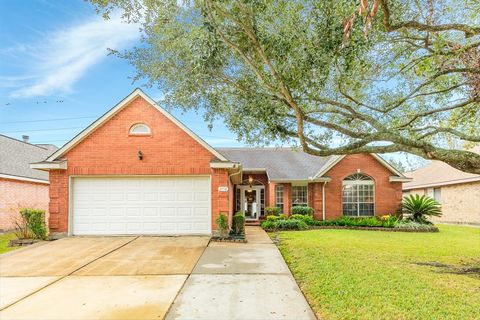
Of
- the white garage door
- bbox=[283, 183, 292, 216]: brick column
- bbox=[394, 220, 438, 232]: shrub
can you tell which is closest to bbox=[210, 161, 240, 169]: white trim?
the white garage door

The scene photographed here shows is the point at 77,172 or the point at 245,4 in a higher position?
the point at 245,4

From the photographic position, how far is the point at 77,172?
14688mm

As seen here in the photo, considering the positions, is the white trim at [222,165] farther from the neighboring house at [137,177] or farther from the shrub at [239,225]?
the shrub at [239,225]

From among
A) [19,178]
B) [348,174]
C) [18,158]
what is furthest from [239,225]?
[18,158]

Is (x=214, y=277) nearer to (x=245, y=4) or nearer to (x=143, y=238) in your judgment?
(x=245, y=4)

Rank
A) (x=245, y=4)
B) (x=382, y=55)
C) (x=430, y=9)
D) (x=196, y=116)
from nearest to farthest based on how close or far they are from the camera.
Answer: (x=245, y=4) < (x=430, y=9) < (x=382, y=55) < (x=196, y=116)

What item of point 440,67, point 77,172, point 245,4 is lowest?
point 77,172

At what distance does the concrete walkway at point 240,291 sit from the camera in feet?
18.5

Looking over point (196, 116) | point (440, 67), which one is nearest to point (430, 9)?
point (440, 67)

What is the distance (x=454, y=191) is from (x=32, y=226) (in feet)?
86.4

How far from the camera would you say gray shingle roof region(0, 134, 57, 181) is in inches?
773

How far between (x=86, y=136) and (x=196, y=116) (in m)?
5.88

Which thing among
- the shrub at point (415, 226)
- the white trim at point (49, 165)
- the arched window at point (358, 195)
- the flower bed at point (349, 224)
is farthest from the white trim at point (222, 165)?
the shrub at point (415, 226)

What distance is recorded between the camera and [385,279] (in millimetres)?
7871
